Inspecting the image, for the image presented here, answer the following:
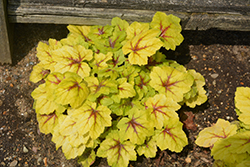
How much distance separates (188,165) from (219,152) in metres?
0.48

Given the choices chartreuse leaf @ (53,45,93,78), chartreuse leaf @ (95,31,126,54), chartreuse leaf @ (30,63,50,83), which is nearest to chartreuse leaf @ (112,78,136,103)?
chartreuse leaf @ (53,45,93,78)

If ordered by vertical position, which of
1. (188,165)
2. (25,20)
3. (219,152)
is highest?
(25,20)

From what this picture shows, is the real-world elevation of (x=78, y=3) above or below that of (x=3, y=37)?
above

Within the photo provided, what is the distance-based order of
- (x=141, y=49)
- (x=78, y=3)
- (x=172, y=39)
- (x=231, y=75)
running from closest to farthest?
(x=141, y=49), (x=172, y=39), (x=78, y=3), (x=231, y=75)

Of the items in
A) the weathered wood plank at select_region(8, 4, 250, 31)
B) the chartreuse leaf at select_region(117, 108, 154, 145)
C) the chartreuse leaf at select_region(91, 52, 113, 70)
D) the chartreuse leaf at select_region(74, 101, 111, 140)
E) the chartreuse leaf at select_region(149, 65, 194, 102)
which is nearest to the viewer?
the chartreuse leaf at select_region(74, 101, 111, 140)

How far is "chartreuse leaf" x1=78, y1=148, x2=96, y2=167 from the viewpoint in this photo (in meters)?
2.43

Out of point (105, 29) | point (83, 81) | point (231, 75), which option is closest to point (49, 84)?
point (83, 81)

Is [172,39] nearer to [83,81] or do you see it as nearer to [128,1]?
[128,1]

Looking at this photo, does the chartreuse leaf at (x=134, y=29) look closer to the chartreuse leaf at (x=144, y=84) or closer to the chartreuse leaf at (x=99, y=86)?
the chartreuse leaf at (x=144, y=84)

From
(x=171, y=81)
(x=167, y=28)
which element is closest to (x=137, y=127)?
(x=171, y=81)

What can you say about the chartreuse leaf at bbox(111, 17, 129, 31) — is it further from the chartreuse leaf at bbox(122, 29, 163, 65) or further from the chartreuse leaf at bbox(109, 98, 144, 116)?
the chartreuse leaf at bbox(109, 98, 144, 116)

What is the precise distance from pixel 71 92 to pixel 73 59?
411 millimetres

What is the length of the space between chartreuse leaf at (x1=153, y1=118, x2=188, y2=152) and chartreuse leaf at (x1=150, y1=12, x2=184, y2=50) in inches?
30.6

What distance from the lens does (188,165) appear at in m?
2.60
